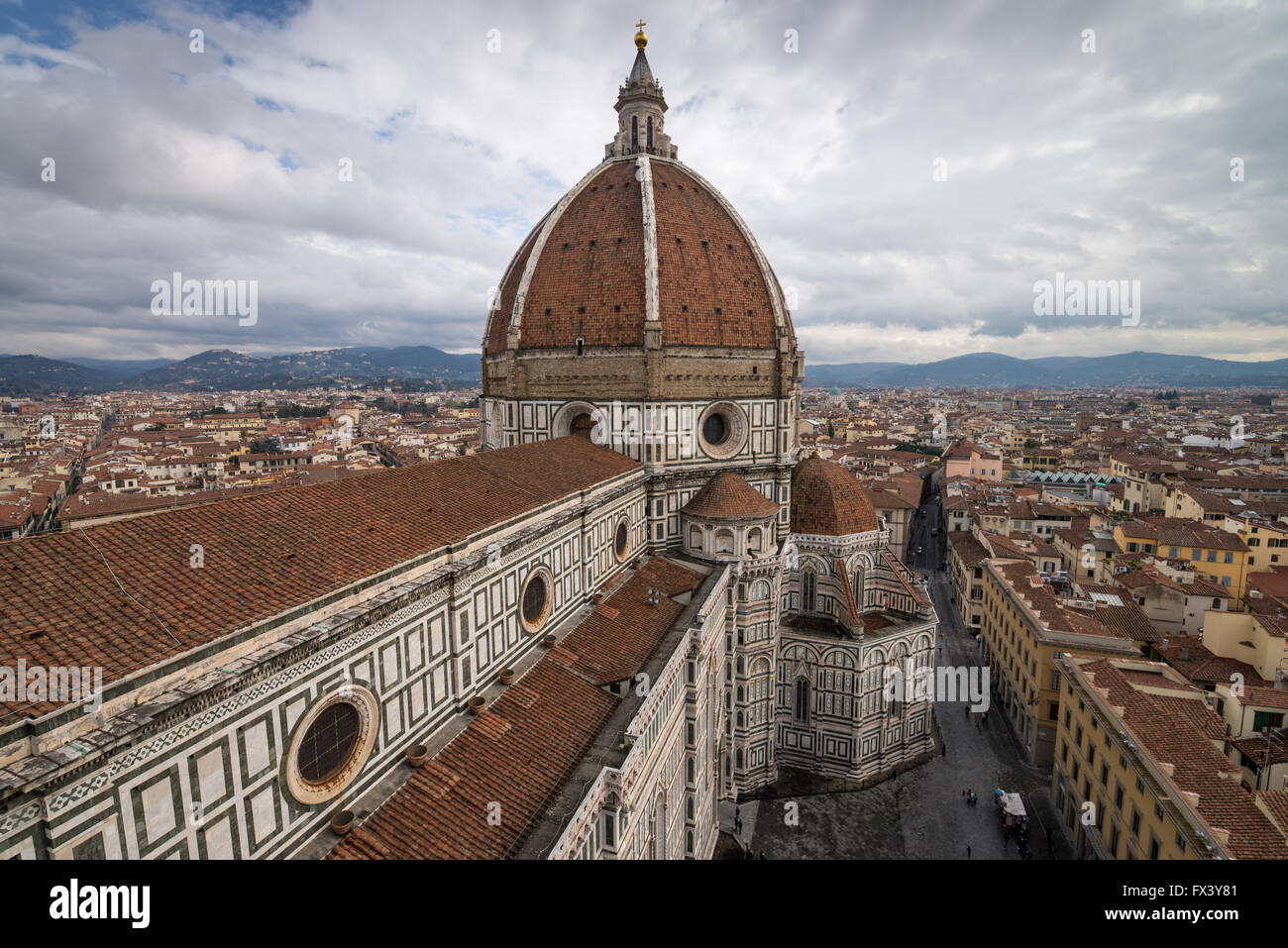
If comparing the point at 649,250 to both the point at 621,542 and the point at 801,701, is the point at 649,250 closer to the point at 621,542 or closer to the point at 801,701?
the point at 621,542

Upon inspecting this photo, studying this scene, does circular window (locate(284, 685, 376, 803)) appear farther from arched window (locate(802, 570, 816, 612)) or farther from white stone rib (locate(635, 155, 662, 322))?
arched window (locate(802, 570, 816, 612))

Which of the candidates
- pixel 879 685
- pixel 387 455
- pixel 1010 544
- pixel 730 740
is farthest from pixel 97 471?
pixel 1010 544

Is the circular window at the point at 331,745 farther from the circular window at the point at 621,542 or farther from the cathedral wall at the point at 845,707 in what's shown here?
the cathedral wall at the point at 845,707

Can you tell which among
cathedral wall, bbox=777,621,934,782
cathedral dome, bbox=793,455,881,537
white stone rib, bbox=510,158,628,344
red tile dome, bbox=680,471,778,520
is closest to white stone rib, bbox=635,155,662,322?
white stone rib, bbox=510,158,628,344

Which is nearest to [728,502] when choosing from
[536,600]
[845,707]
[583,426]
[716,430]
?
[716,430]
